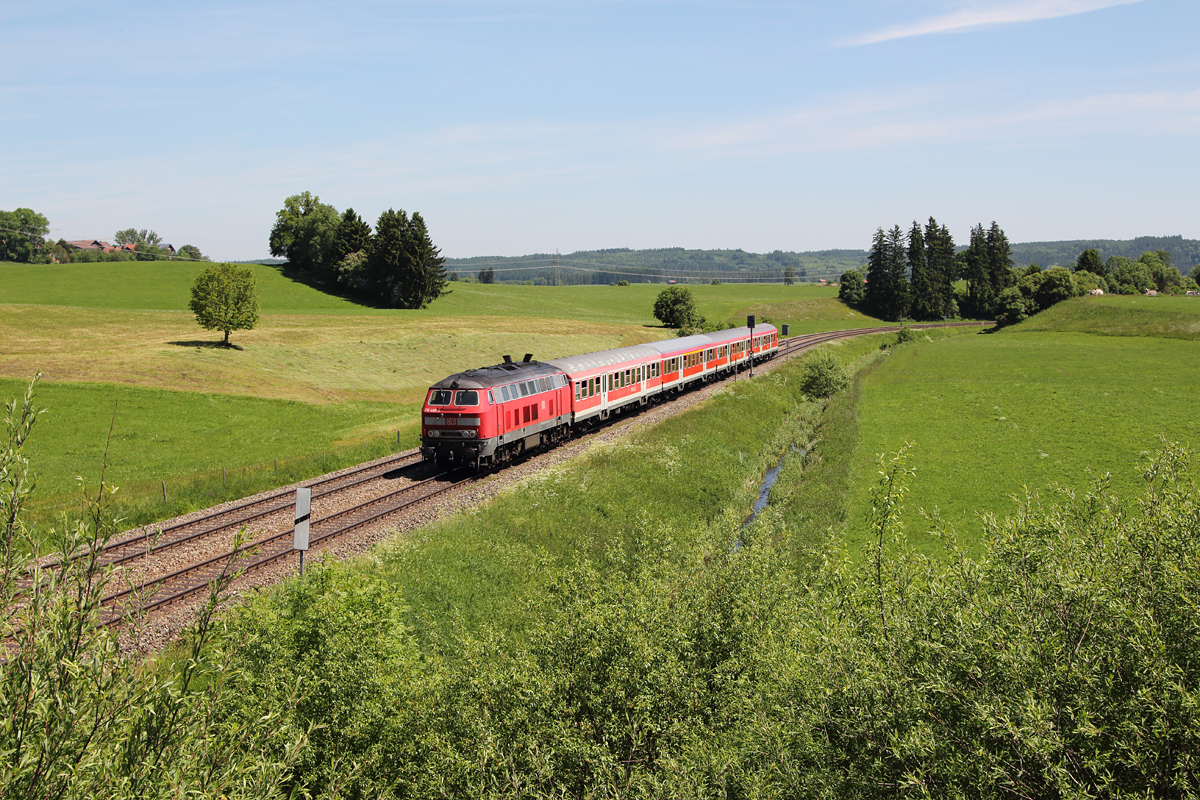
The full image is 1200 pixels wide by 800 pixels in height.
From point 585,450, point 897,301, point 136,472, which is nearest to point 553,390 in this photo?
point 585,450

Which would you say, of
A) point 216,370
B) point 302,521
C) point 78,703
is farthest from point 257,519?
point 216,370

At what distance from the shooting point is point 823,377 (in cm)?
5616

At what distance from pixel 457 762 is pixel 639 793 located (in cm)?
236

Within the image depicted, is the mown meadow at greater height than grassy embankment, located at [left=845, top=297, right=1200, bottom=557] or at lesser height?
greater

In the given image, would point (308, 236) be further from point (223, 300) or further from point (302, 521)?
point (302, 521)

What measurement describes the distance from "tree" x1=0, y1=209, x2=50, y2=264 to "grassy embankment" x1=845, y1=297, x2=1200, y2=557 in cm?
16840

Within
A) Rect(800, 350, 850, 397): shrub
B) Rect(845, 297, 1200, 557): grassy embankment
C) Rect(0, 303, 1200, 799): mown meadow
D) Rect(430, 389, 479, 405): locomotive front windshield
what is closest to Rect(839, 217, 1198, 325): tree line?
Rect(845, 297, 1200, 557): grassy embankment

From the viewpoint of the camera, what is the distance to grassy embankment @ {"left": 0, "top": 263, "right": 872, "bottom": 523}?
32781 mm

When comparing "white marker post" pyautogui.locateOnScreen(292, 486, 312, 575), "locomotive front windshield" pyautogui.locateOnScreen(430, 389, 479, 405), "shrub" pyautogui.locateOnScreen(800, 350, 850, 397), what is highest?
"locomotive front windshield" pyautogui.locateOnScreen(430, 389, 479, 405)

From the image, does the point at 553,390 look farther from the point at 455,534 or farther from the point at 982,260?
the point at 982,260

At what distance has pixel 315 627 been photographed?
1301cm

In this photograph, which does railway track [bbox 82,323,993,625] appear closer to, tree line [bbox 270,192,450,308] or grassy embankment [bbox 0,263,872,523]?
grassy embankment [bbox 0,263,872,523]

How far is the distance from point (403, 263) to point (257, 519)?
Answer: 8302 cm

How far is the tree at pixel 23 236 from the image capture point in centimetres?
15325
